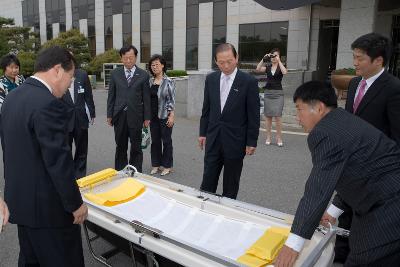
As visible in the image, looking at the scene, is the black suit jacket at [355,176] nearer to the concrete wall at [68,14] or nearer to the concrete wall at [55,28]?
the concrete wall at [68,14]

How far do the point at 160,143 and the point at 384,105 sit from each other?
11.8 feet

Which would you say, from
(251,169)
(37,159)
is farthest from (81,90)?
(37,159)

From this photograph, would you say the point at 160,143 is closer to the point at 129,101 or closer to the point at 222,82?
the point at 129,101

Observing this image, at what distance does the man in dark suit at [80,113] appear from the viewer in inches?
193

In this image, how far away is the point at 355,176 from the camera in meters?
1.79

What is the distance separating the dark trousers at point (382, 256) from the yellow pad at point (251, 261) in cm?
53

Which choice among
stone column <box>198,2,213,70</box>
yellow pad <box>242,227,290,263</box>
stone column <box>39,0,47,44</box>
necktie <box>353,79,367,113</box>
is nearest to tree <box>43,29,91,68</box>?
stone column <box>39,0,47,44</box>

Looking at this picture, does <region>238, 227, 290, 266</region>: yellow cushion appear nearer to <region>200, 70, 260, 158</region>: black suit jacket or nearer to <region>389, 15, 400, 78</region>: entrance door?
<region>200, 70, 260, 158</region>: black suit jacket

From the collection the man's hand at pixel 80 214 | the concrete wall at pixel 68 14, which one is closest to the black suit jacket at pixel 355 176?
the man's hand at pixel 80 214

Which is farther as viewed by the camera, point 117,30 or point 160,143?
point 117,30

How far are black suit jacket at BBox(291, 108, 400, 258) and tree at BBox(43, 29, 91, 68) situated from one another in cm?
2631

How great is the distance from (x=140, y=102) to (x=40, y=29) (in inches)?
1327

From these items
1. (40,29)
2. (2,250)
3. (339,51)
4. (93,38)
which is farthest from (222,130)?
(40,29)

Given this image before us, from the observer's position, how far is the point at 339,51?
1301 centimetres
